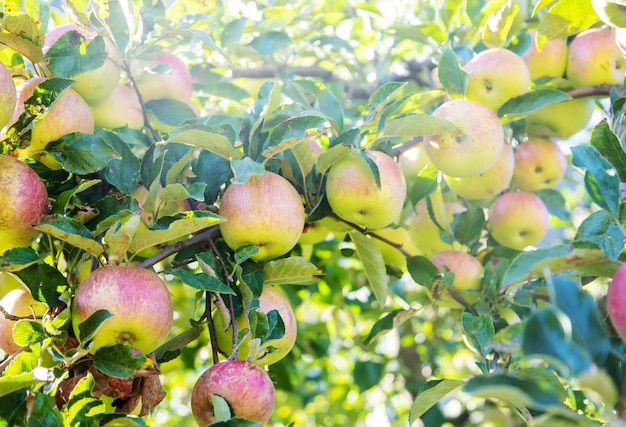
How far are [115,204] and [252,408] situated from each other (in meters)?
0.45

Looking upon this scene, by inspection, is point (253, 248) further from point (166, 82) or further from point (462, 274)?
point (462, 274)

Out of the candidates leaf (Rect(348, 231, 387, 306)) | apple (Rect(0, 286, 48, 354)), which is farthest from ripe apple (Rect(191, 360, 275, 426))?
leaf (Rect(348, 231, 387, 306))

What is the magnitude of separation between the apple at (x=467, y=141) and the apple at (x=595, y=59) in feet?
1.16

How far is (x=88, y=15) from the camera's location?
4.40 ft

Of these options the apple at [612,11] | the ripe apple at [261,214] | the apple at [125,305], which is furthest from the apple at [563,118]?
the apple at [125,305]

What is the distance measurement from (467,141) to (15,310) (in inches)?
37.8

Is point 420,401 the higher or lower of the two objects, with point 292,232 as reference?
lower

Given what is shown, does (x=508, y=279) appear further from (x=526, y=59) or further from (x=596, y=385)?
(x=526, y=59)

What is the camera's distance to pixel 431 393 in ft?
3.76

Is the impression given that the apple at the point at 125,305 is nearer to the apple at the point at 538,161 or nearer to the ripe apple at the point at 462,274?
the ripe apple at the point at 462,274

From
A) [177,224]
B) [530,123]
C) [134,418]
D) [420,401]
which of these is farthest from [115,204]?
[530,123]

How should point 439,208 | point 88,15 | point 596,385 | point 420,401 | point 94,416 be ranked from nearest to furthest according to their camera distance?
point 596,385 < point 94,416 < point 420,401 < point 88,15 < point 439,208

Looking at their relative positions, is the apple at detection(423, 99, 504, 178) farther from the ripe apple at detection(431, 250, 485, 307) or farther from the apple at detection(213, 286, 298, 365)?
the apple at detection(213, 286, 298, 365)

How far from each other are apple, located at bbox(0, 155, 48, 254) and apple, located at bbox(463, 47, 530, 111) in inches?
38.6
